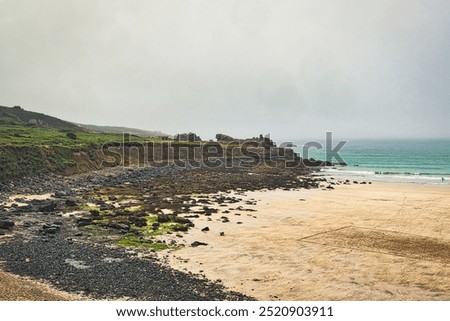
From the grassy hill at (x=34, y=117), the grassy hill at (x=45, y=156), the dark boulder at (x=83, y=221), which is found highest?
the grassy hill at (x=34, y=117)

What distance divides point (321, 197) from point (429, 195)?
15.2 m

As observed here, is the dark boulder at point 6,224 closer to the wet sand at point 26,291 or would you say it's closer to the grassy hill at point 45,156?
the wet sand at point 26,291

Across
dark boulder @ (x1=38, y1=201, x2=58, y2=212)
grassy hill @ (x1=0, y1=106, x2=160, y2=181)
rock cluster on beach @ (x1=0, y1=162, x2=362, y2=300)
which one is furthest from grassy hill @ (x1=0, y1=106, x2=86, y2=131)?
dark boulder @ (x1=38, y1=201, x2=58, y2=212)

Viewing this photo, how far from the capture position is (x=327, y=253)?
21688 millimetres

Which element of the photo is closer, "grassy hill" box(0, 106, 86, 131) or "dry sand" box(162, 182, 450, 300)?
"dry sand" box(162, 182, 450, 300)

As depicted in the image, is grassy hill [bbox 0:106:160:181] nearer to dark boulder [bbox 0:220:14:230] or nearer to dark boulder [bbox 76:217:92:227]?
dark boulder [bbox 76:217:92:227]

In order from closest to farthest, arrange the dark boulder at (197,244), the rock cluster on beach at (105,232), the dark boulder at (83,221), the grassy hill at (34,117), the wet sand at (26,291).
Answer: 1. the wet sand at (26,291)
2. the rock cluster on beach at (105,232)
3. the dark boulder at (197,244)
4. the dark boulder at (83,221)
5. the grassy hill at (34,117)

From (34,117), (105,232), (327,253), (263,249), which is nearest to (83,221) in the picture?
(105,232)

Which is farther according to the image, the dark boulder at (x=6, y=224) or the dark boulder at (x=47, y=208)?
the dark boulder at (x=47, y=208)

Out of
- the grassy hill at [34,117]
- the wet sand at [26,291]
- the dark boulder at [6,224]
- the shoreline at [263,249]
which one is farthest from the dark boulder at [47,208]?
the grassy hill at [34,117]

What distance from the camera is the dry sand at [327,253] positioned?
1664 centimetres

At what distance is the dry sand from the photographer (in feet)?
54.6
